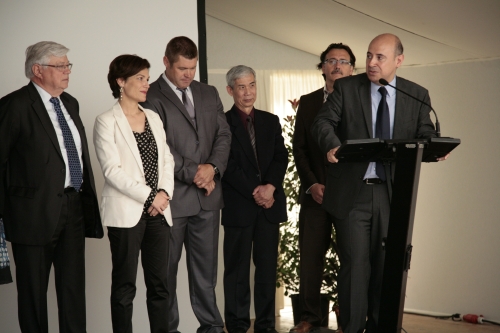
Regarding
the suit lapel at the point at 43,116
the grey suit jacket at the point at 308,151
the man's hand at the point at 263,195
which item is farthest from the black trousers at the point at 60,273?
the grey suit jacket at the point at 308,151

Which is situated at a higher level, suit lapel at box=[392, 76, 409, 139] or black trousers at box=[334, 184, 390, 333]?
suit lapel at box=[392, 76, 409, 139]

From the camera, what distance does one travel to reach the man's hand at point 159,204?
3.82 metres

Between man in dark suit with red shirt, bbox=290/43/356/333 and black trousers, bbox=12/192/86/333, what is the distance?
171 centimetres

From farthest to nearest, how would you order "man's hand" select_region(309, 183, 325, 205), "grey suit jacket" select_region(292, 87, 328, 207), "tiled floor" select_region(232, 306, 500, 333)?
1. "tiled floor" select_region(232, 306, 500, 333)
2. "grey suit jacket" select_region(292, 87, 328, 207)
3. "man's hand" select_region(309, 183, 325, 205)

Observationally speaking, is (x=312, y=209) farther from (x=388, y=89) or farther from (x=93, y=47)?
(x=93, y=47)

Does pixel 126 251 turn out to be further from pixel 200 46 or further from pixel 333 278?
pixel 333 278

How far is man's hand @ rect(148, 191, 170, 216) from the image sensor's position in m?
3.82

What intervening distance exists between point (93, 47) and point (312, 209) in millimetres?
1936

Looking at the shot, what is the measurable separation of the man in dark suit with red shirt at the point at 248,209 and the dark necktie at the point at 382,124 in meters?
1.10

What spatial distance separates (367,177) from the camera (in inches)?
146

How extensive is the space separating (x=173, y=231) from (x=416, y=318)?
3.24 m

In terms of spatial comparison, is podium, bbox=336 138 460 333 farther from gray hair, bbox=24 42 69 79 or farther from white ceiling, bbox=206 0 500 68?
white ceiling, bbox=206 0 500 68

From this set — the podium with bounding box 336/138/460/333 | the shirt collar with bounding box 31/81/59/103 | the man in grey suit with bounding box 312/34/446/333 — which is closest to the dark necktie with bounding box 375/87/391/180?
the man in grey suit with bounding box 312/34/446/333

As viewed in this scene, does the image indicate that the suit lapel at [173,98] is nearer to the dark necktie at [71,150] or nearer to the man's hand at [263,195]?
the man's hand at [263,195]
